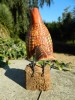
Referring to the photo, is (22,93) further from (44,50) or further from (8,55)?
(8,55)

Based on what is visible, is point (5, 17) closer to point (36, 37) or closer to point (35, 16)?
point (35, 16)

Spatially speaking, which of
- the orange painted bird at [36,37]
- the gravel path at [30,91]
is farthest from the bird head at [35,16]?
the gravel path at [30,91]

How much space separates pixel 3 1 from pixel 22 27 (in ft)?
5.87

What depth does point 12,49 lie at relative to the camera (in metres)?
10.2

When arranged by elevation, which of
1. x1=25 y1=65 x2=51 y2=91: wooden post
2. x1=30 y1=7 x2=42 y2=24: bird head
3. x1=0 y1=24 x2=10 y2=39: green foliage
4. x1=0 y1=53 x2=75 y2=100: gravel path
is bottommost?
x1=0 y1=53 x2=75 y2=100: gravel path

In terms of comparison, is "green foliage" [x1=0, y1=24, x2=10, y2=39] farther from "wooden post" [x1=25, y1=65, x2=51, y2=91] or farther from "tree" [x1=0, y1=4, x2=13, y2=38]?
"wooden post" [x1=25, y1=65, x2=51, y2=91]

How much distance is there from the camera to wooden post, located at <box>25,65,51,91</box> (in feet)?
17.9

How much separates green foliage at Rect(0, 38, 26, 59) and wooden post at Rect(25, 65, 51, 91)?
13.6ft

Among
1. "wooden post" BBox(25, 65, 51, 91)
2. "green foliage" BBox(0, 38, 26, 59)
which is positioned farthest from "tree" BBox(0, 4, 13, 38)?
"wooden post" BBox(25, 65, 51, 91)

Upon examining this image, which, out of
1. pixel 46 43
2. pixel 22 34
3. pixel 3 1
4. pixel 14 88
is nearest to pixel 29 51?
pixel 46 43

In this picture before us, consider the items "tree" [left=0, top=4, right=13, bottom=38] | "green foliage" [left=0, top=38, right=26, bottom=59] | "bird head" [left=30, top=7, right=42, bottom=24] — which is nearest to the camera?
"bird head" [left=30, top=7, right=42, bottom=24]

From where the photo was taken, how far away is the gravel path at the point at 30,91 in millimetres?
5133

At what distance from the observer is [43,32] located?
582 cm

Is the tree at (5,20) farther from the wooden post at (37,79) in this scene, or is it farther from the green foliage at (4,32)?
the wooden post at (37,79)
